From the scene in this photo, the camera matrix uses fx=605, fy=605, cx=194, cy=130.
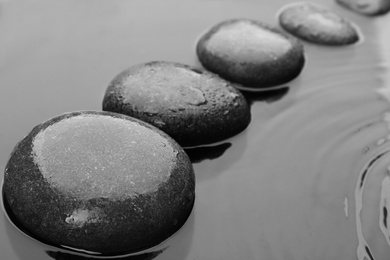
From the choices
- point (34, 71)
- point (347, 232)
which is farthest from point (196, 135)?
point (34, 71)

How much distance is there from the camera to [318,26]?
4.25 meters

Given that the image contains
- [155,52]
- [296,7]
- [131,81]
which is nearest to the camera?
[131,81]

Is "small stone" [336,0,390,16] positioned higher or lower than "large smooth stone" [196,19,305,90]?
lower

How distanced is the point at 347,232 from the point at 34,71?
2088 millimetres

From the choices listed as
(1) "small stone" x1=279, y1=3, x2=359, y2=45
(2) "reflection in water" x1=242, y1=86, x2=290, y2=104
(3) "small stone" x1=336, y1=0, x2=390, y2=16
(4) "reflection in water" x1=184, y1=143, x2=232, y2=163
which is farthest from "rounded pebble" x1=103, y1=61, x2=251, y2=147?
(3) "small stone" x1=336, y1=0, x2=390, y2=16

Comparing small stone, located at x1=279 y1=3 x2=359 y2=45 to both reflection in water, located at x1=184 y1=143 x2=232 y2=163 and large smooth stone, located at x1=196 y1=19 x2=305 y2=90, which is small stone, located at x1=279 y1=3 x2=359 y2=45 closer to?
large smooth stone, located at x1=196 y1=19 x2=305 y2=90

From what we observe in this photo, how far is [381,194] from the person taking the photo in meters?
2.95

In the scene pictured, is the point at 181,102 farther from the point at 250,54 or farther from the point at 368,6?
the point at 368,6

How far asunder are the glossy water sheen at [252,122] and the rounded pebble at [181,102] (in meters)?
0.11

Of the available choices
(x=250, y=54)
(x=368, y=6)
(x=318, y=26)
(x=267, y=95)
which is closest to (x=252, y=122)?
(x=267, y=95)

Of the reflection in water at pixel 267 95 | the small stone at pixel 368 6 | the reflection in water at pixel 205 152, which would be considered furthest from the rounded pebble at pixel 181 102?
the small stone at pixel 368 6

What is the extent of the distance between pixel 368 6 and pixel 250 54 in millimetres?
1531

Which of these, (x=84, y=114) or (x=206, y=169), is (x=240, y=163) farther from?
(x=84, y=114)

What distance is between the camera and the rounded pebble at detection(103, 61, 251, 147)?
3.07m
